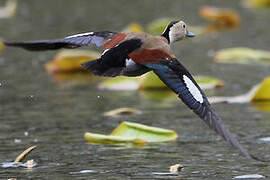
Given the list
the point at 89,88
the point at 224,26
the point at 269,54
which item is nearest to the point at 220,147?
the point at 89,88

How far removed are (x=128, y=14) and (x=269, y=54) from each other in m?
4.09

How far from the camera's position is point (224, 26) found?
13.2 m

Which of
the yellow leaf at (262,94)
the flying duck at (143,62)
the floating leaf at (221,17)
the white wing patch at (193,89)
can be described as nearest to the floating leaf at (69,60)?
the yellow leaf at (262,94)

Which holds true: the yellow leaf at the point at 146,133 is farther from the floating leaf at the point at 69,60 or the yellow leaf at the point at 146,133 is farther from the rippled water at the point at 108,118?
the floating leaf at the point at 69,60

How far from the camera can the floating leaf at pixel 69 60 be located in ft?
32.2

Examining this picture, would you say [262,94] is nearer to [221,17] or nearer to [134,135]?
[134,135]

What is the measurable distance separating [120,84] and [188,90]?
3789 mm

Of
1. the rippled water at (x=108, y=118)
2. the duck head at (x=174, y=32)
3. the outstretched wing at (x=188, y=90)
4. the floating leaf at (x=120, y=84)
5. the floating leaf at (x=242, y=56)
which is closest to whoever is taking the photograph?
the outstretched wing at (x=188, y=90)

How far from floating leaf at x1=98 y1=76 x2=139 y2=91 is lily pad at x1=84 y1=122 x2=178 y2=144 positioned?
2.35 m

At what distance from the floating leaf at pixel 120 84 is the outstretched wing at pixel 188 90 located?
347cm

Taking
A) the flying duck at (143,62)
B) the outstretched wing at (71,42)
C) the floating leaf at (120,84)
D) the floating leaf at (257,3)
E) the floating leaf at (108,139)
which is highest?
the floating leaf at (257,3)

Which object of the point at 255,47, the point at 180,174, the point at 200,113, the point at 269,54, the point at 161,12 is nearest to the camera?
the point at 200,113

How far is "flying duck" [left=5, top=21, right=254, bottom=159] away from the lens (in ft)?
17.6

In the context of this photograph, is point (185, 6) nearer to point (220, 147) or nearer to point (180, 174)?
point (220, 147)
